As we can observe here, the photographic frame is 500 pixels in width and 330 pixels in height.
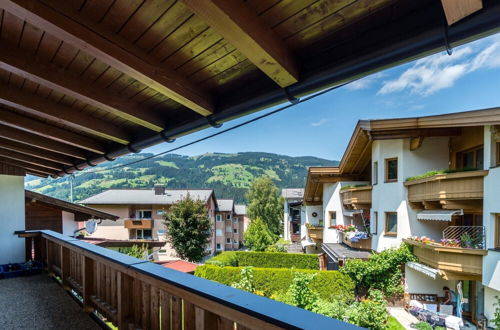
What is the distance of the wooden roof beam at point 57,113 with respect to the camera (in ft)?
8.55

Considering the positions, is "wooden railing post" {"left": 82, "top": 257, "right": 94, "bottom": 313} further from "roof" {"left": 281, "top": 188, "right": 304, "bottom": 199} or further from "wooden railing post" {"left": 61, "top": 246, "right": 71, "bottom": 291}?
"roof" {"left": 281, "top": 188, "right": 304, "bottom": 199}

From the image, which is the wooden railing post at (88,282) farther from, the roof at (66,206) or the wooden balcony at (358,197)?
the wooden balcony at (358,197)

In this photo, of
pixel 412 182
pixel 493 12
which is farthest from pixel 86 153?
pixel 412 182

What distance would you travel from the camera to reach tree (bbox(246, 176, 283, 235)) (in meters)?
35.0

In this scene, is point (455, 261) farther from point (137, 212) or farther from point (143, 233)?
point (137, 212)

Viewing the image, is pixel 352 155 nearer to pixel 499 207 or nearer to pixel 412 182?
pixel 412 182

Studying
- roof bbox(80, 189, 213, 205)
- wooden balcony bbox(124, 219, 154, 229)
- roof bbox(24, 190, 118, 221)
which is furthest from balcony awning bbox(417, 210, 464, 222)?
wooden balcony bbox(124, 219, 154, 229)

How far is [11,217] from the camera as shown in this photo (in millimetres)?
5887

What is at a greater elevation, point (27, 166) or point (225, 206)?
point (27, 166)

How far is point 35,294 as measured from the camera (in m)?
4.15

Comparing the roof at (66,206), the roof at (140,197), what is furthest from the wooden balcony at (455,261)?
the roof at (140,197)

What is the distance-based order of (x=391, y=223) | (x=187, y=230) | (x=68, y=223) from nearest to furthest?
(x=68, y=223) → (x=391, y=223) → (x=187, y=230)

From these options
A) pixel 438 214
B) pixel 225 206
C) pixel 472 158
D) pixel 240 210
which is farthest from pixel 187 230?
pixel 240 210

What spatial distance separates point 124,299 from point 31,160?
14.6ft
